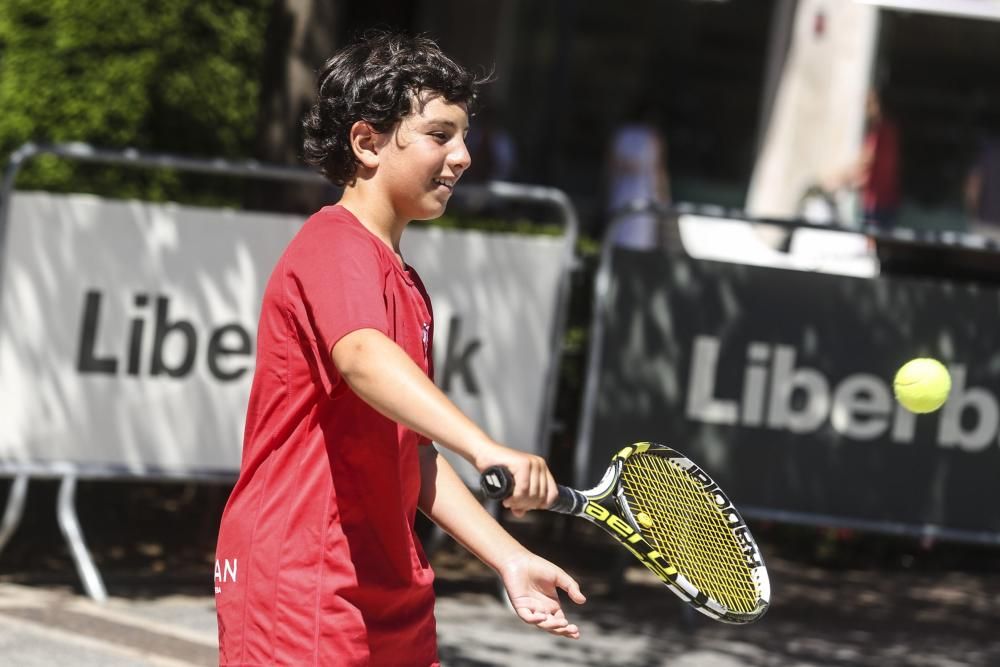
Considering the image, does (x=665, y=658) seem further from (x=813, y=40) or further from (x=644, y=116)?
(x=644, y=116)

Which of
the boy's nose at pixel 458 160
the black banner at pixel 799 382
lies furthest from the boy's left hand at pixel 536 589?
the black banner at pixel 799 382

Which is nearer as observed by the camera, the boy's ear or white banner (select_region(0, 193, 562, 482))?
the boy's ear

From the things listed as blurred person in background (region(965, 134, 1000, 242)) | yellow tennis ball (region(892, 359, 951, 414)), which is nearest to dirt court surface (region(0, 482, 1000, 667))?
yellow tennis ball (region(892, 359, 951, 414))

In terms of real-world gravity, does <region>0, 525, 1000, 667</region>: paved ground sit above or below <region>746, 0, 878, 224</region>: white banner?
below

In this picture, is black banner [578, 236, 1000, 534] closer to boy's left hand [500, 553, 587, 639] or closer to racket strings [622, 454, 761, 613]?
racket strings [622, 454, 761, 613]

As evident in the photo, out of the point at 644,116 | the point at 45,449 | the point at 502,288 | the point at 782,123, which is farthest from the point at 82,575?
the point at 644,116

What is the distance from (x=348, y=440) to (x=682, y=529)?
83cm

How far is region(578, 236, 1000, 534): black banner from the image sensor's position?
713 cm

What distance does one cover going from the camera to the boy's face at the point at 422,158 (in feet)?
9.79

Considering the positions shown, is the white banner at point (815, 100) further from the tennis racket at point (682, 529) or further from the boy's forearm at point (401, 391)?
the boy's forearm at point (401, 391)

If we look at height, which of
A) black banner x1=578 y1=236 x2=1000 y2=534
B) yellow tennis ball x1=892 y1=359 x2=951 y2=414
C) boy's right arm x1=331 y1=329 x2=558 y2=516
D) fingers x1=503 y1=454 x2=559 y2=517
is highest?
boy's right arm x1=331 y1=329 x2=558 y2=516

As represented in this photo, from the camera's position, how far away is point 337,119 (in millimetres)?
3059

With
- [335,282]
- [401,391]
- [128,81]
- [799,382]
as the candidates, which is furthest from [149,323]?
[401,391]

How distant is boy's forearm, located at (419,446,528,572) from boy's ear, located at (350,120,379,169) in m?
0.59
